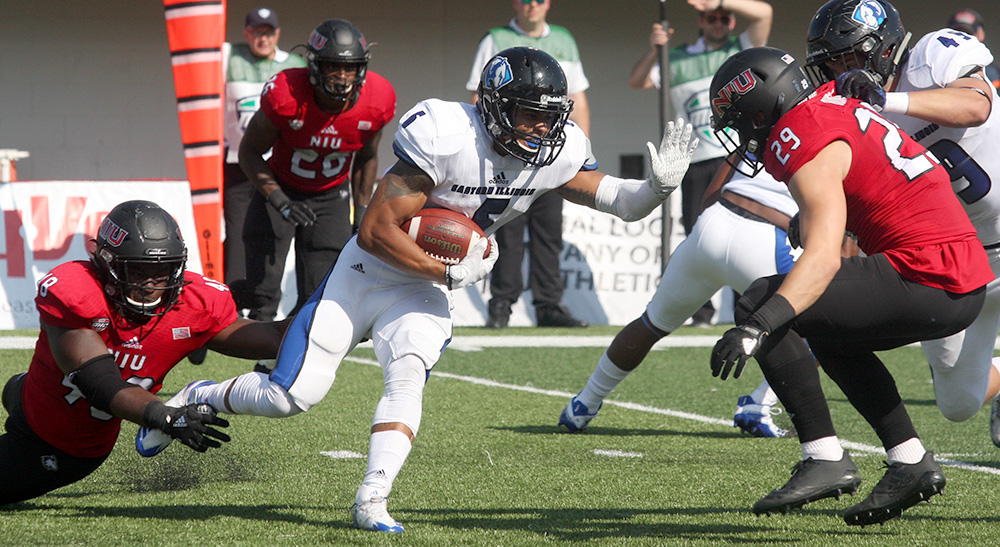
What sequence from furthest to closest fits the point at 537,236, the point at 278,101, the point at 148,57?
the point at 148,57
the point at 537,236
the point at 278,101

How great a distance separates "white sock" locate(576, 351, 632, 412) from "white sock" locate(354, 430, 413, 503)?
1.64 meters

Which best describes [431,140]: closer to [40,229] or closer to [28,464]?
[28,464]

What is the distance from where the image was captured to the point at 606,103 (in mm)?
12461

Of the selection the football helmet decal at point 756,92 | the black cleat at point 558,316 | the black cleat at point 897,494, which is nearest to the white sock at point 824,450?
the black cleat at point 897,494

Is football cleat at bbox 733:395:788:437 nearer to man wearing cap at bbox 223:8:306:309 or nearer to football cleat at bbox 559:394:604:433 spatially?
football cleat at bbox 559:394:604:433

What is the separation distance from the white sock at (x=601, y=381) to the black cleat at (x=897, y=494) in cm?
174

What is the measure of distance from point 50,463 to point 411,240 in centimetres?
128

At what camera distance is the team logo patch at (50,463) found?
337 cm

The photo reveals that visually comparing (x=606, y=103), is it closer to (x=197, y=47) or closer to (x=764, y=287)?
(x=197, y=47)

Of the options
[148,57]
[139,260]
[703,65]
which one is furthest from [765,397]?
[148,57]

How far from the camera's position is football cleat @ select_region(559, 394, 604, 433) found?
4719 mm

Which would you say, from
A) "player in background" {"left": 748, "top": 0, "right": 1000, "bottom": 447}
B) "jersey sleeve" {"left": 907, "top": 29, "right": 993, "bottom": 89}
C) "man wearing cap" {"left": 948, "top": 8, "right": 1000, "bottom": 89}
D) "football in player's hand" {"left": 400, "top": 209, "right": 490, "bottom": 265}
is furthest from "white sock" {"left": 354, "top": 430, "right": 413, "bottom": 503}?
"man wearing cap" {"left": 948, "top": 8, "right": 1000, "bottom": 89}

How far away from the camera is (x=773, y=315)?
8.87 ft

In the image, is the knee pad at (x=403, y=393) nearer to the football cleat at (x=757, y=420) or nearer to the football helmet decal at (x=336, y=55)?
the football cleat at (x=757, y=420)
